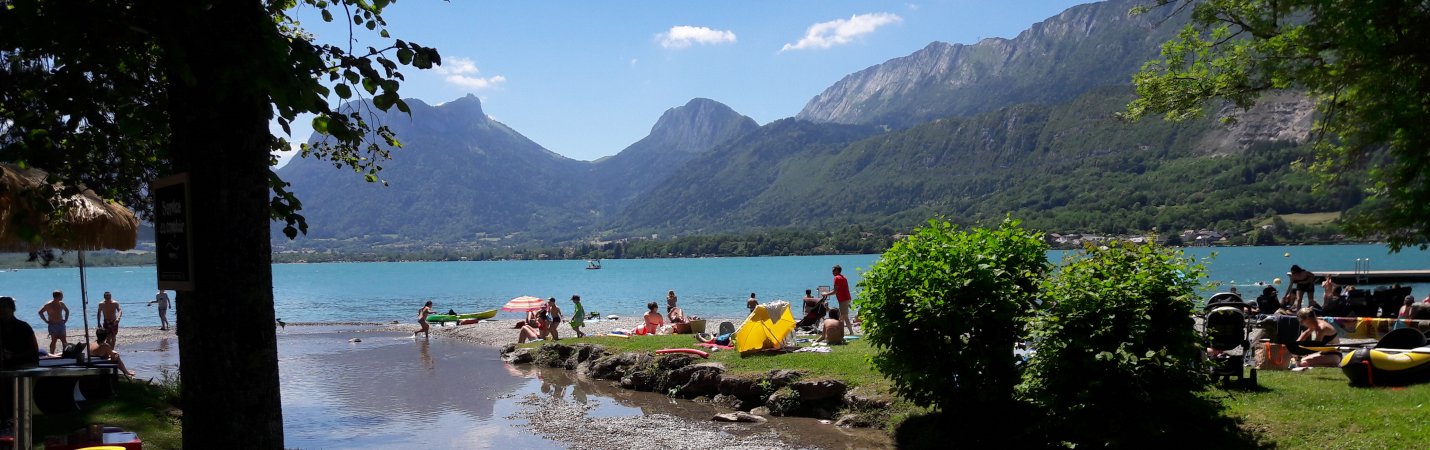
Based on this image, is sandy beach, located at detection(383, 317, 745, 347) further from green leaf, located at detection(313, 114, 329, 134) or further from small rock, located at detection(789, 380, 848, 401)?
green leaf, located at detection(313, 114, 329, 134)

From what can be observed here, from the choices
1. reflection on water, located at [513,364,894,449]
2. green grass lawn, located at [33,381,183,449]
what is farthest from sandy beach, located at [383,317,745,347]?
green grass lawn, located at [33,381,183,449]

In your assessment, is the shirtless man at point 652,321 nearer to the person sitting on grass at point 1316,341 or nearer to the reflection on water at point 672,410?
the reflection on water at point 672,410

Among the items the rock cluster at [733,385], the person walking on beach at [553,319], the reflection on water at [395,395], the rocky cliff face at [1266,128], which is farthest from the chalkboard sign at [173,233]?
the rocky cliff face at [1266,128]

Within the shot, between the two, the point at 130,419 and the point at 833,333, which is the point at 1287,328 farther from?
the point at 130,419

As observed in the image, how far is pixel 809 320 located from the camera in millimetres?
20000

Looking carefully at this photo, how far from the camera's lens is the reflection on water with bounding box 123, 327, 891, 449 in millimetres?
12477

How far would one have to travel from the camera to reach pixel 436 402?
16.5 m

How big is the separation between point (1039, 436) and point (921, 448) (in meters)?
1.63

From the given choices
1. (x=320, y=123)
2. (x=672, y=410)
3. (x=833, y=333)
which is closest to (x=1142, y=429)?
(x=320, y=123)

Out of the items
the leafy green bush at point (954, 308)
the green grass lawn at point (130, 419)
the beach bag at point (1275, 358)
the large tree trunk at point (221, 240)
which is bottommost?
the beach bag at point (1275, 358)

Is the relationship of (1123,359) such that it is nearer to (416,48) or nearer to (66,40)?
(416,48)

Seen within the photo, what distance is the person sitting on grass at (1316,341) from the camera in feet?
38.2

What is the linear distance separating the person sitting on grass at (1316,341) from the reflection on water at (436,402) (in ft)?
20.1

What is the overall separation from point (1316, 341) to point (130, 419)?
16801 millimetres
